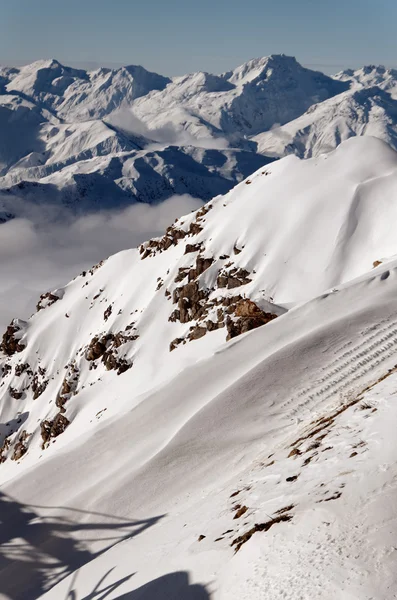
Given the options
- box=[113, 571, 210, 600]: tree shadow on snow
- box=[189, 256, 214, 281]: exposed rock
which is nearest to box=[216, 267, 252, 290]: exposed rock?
box=[189, 256, 214, 281]: exposed rock

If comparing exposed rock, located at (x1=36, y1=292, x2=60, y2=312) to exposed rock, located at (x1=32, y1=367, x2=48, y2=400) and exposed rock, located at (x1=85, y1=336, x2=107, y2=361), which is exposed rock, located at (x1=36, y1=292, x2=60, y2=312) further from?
exposed rock, located at (x1=85, y1=336, x2=107, y2=361)

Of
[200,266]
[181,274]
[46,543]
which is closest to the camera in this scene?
A: [46,543]

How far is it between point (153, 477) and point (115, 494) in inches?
62.6

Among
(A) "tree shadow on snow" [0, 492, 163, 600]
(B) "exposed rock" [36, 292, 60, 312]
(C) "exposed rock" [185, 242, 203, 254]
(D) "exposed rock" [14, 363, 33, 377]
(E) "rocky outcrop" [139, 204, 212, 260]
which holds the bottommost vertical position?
(A) "tree shadow on snow" [0, 492, 163, 600]

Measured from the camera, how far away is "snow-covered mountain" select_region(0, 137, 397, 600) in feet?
34.6

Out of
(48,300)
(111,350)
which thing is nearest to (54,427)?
(111,350)

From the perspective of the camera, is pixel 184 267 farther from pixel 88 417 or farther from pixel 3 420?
pixel 3 420

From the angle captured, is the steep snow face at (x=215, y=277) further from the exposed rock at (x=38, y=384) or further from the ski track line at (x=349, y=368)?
the ski track line at (x=349, y=368)

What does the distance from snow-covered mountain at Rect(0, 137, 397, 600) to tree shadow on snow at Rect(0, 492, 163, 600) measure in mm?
67

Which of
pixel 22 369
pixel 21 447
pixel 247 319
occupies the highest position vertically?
pixel 22 369

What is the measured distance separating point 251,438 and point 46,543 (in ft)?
27.5

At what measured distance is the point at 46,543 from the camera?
2000 cm

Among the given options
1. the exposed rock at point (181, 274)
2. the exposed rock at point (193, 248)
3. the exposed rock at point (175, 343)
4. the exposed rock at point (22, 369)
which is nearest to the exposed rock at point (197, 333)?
the exposed rock at point (175, 343)

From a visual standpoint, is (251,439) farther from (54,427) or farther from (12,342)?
(12,342)
